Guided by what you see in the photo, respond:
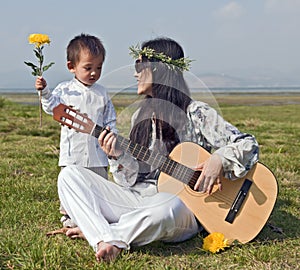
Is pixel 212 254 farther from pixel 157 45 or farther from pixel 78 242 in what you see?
pixel 157 45

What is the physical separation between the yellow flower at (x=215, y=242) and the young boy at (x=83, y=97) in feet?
2.98

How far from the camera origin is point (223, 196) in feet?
11.3

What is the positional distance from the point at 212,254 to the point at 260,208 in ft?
1.52

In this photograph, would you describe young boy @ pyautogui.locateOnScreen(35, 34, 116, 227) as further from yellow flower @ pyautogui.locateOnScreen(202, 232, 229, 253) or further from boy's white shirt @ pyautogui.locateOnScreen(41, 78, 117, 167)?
yellow flower @ pyautogui.locateOnScreen(202, 232, 229, 253)

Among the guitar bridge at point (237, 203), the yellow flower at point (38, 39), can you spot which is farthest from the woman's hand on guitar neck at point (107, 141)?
the yellow flower at point (38, 39)

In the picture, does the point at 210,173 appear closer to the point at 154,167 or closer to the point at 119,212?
the point at 154,167

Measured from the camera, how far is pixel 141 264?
2.95m

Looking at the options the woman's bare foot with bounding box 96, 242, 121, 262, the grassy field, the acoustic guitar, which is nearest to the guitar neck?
the acoustic guitar

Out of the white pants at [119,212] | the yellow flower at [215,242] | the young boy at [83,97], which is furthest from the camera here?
the young boy at [83,97]

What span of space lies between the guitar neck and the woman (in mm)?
45

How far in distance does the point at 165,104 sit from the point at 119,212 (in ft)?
2.64

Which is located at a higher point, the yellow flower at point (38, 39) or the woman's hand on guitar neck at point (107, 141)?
the yellow flower at point (38, 39)

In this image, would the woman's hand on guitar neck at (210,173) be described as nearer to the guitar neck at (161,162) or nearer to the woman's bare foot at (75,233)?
the guitar neck at (161,162)

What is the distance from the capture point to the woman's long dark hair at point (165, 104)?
346 centimetres
